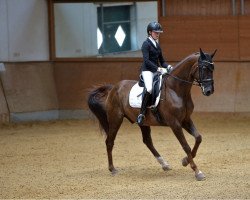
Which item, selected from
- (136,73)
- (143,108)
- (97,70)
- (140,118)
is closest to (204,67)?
(143,108)

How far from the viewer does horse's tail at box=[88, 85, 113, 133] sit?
397 inches

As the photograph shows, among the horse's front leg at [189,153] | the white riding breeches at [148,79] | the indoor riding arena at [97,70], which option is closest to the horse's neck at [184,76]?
the white riding breeches at [148,79]

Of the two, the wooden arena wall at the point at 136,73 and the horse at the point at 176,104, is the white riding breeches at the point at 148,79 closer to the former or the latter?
the horse at the point at 176,104

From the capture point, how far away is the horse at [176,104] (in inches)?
345

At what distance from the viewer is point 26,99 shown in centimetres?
1583

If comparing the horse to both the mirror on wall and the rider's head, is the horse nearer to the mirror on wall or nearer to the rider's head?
the rider's head

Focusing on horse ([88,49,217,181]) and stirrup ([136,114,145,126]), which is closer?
horse ([88,49,217,181])

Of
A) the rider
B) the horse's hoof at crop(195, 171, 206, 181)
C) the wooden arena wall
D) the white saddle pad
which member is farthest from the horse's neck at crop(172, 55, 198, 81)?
the wooden arena wall

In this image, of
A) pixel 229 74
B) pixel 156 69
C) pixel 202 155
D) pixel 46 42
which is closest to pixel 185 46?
pixel 229 74

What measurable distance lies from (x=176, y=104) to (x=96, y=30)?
25.5ft

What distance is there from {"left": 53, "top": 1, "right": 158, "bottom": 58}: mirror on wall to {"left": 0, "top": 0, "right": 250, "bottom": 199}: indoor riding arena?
2 centimetres

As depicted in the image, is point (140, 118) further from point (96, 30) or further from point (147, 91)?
point (96, 30)

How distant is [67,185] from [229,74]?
7232mm

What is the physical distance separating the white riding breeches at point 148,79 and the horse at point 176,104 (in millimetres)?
168
